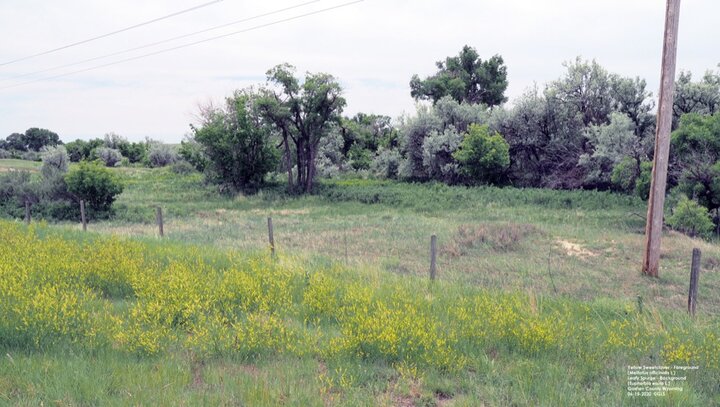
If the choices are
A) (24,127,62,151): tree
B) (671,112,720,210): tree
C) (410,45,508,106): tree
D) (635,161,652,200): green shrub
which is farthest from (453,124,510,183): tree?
(24,127,62,151): tree

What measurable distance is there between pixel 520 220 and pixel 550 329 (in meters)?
19.9

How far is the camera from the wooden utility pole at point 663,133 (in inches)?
544

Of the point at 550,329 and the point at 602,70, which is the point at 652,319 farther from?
the point at 602,70

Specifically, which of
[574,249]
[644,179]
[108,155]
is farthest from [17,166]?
[644,179]

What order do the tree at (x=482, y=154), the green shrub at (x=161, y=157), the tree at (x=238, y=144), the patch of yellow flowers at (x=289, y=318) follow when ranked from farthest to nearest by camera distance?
the green shrub at (x=161, y=157)
the tree at (x=238, y=144)
the tree at (x=482, y=154)
the patch of yellow flowers at (x=289, y=318)

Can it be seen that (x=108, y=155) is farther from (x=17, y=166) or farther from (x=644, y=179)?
(x=644, y=179)

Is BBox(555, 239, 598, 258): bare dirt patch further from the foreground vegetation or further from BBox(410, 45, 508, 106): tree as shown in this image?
BBox(410, 45, 508, 106): tree

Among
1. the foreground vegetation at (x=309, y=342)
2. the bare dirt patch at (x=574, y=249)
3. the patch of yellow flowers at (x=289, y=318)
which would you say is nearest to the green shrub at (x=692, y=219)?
the bare dirt patch at (x=574, y=249)

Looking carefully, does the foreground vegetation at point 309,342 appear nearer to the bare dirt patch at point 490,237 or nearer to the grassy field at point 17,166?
the bare dirt patch at point 490,237

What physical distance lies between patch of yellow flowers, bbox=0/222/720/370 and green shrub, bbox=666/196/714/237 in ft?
52.1

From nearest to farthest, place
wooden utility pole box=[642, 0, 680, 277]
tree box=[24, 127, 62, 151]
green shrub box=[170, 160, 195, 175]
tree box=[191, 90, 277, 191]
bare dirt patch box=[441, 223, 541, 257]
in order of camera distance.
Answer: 1. wooden utility pole box=[642, 0, 680, 277]
2. bare dirt patch box=[441, 223, 541, 257]
3. tree box=[191, 90, 277, 191]
4. green shrub box=[170, 160, 195, 175]
5. tree box=[24, 127, 62, 151]

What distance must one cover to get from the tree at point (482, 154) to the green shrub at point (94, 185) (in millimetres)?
22623

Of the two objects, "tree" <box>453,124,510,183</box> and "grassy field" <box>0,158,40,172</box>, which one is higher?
"tree" <box>453,124,510,183</box>

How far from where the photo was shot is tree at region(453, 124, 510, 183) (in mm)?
37594
